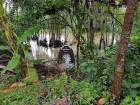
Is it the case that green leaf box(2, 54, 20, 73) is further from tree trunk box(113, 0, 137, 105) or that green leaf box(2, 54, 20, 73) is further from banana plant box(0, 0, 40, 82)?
tree trunk box(113, 0, 137, 105)

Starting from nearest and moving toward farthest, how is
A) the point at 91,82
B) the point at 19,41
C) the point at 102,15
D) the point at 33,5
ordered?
1. the point at 91,82
2. the point at 19,41
3. the point at 33,5
4. the point at 102,15

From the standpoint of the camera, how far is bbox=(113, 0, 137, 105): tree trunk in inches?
138

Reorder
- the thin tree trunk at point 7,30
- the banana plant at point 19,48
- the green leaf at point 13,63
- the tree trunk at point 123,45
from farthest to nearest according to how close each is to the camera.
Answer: the thin tree trunk at point 7,30
the banana plant at point 19,48
the green leaf at point 13,63
the tree trunk at point 123,45

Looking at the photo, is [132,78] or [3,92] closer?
[132,78]

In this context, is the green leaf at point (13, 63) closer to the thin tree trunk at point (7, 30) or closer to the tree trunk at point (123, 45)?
the thin tree trunk at point (7, 30)

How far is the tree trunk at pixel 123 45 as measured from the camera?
11.5 feet

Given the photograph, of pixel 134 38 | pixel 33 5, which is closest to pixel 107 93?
pixel 134 38

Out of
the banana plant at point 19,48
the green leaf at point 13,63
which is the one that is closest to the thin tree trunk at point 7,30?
the banana plant at point 19,48

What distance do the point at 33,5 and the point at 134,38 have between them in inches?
127

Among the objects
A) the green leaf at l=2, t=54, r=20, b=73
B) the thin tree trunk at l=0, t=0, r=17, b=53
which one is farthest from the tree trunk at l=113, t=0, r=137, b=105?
the thin tree trunk at l=0, t=0, r=17, b=53

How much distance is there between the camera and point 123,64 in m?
3.69

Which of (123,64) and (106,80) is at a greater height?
(123,64)

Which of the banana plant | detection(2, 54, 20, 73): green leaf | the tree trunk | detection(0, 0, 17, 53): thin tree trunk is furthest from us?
detection(0, 0, 17, 53): thin tree trunk

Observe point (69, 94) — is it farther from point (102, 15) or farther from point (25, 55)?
point (102, 15)
